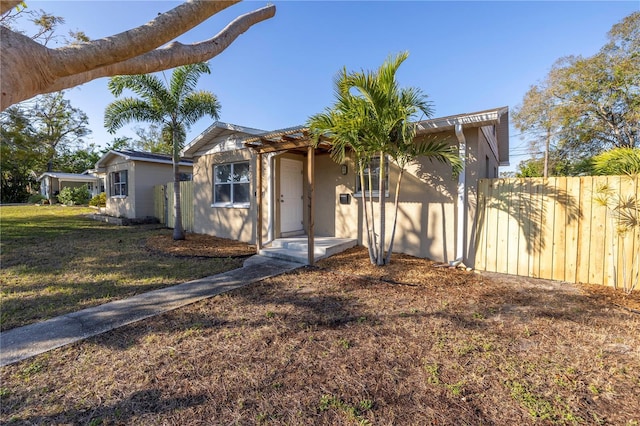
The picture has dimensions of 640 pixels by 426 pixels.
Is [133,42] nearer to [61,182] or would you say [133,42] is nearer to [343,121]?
[343,121]

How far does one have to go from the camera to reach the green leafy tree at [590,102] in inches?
593

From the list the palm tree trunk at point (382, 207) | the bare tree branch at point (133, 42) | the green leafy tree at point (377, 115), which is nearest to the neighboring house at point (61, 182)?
the green leafy tree at point (377, 115)

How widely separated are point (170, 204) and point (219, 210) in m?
4.17

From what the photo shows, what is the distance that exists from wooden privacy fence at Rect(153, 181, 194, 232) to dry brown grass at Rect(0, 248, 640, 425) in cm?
804

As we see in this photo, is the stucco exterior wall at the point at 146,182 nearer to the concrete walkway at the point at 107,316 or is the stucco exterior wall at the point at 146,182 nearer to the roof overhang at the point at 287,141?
the roof overhang at the point at 287,141

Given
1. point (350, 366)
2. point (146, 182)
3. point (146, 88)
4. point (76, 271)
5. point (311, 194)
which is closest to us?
point (350, 366)

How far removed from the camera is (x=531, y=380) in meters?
2.47

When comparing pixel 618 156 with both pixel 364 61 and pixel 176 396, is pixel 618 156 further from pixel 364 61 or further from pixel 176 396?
pixel 176 396

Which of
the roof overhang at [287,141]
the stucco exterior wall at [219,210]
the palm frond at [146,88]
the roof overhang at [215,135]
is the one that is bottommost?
the stucco exterior wall at [219,210]

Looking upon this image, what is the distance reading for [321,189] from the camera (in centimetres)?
814

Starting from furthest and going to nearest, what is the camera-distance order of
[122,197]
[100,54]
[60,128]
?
[60,128] < [122,197] < [100,54]

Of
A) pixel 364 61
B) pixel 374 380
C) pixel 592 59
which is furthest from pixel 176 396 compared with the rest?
pixel 592 59

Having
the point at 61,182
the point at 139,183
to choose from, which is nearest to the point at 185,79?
the point at 139,183

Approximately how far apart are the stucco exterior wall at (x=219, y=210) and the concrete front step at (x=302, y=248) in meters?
1.37
